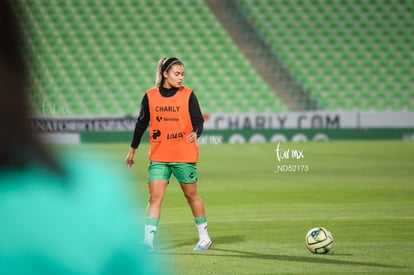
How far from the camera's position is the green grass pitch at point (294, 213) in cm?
888

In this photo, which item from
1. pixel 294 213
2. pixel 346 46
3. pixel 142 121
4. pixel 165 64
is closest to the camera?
pixel 165 64

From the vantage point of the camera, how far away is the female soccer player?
932 cm

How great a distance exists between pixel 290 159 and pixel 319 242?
1554 cm

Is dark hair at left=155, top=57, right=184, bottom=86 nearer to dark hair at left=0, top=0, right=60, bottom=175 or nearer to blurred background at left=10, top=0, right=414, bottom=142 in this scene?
dark hair at left=0, top=0, right=60, bottom=175

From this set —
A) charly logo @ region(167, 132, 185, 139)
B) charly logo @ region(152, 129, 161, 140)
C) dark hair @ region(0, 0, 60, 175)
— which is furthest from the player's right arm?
dark hair @ region(0, 0, 60, 175)

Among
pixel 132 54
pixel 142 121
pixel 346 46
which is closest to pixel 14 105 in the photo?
pixel 142 121

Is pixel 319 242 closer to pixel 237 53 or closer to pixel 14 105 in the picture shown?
pixel 14 105

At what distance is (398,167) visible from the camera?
22453 millimetres

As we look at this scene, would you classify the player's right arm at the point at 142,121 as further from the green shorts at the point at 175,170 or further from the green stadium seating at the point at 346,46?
the green stadium seating at the point at 346,46

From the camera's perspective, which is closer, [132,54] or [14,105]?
[14,105]

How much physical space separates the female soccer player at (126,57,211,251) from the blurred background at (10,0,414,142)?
24859mm

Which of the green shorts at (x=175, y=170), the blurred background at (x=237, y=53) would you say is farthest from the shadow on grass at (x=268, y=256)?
the blurred background at (x=237, y=53)

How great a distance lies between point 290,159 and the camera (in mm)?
24938

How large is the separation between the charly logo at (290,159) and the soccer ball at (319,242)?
490 inches
